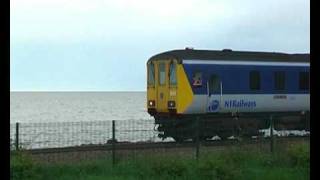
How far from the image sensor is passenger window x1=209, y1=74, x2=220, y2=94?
20.1 meters

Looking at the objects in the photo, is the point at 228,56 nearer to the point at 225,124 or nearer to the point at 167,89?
the point at 167,89

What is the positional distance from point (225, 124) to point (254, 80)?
3.06 meters

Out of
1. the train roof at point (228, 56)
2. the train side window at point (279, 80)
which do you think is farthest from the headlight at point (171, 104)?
the train side window at point (279, 80)

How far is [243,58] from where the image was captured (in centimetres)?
2083

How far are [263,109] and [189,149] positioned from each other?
7796 millimetres

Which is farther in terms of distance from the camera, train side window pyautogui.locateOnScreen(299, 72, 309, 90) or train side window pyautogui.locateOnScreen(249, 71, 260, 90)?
train side window pyautogui.locateOnScreen(299, 72, 309, 90)

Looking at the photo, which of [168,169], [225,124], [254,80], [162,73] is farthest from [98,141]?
[254,80]

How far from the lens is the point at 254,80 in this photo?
2112 cm

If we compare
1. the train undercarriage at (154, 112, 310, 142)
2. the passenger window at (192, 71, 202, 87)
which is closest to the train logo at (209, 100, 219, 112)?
the train undercarriage at (154, 112, 310, 142)

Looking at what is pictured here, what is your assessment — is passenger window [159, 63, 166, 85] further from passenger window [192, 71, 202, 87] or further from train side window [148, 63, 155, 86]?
passenger window [192, 71, 202, 87]

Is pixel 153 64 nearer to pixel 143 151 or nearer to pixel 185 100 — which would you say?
pixel 185 100

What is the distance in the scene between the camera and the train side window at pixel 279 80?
71.1 feet
